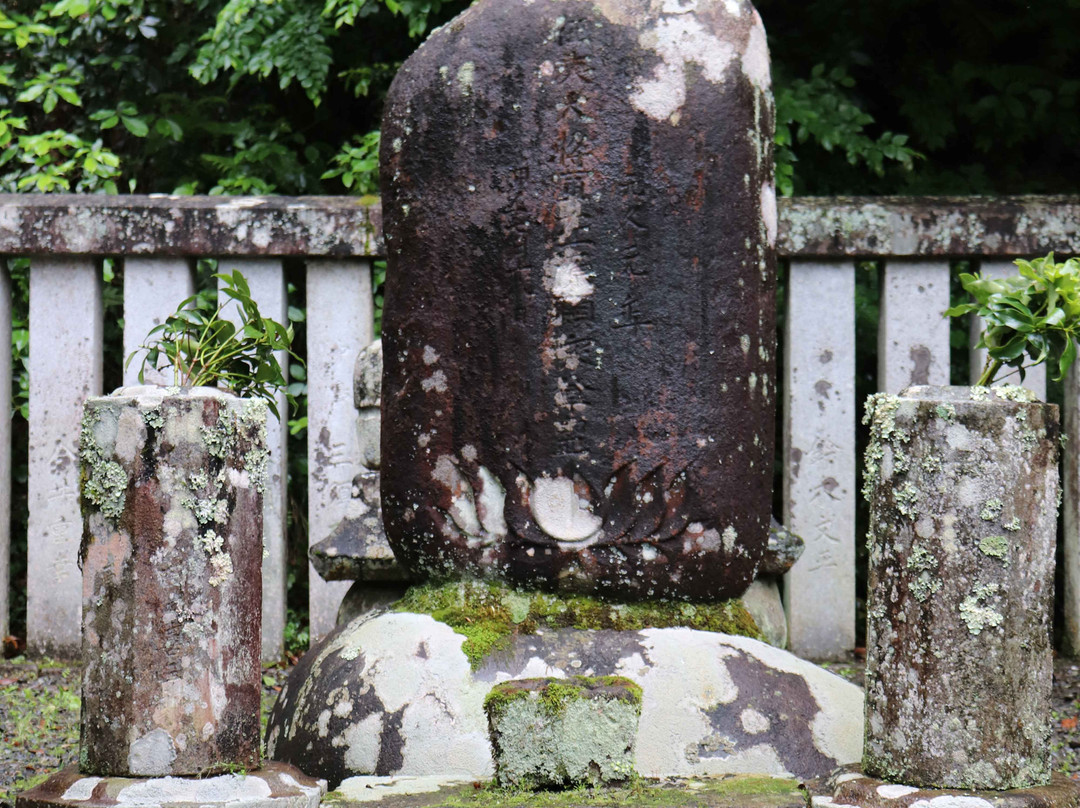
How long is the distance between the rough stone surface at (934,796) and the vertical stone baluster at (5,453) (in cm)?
359

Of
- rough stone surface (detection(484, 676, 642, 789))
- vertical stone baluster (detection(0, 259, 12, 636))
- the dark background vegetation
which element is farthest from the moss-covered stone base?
vertical stone baluster (detection(0, 259, 12, 636))

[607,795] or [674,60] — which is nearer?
A: [607,795]

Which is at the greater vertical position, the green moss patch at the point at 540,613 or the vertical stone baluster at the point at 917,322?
the vertical stone baluster at the point at 917,322

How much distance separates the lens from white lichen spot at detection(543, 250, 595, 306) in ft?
9.12

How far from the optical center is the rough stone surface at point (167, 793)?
210 cm

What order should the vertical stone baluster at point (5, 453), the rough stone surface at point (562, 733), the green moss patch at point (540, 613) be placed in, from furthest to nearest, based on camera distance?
the vertical stone baluster at point (5, 453) < the green moss patch at point (540, 613) < the rough stone surface at point (562, 733)

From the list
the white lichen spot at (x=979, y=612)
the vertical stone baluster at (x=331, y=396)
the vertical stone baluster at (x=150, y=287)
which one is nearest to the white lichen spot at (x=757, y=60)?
the white lichen spot at (x=979, y=612)

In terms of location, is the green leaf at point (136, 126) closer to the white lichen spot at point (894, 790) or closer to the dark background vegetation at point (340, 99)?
the dark background vegetation at point (340, 99)

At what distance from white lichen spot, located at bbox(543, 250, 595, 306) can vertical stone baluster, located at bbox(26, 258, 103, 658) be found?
2496 mm

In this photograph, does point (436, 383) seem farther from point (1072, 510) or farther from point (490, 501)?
point (1072, 510)

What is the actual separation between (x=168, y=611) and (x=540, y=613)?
2.80 ft

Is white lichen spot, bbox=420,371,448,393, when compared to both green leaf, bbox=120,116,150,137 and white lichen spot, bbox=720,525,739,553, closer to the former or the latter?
white lichen spot, bbox=720,525,739,553

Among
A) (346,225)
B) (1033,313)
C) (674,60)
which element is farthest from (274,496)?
(1033,313)

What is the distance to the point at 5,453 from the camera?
4.79m
